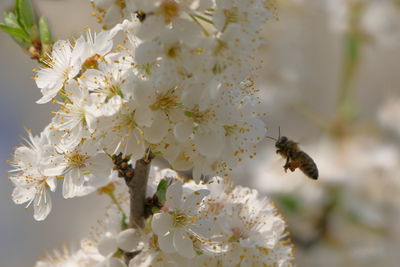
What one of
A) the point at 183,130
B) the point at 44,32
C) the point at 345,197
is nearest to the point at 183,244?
the point at 183,130

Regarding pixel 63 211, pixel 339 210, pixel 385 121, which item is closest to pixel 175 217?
pixel 339 210

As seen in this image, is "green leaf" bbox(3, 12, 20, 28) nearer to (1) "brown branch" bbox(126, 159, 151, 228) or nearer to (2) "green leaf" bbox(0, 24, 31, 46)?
(2) "green leaf" bbox(0, 24, 31, 46)

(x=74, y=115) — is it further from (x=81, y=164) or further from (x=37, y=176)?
(x=37, y=176)

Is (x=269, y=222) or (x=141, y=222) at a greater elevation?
(x=269, y=222)

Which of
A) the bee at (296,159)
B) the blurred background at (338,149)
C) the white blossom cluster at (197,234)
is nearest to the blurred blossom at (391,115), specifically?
the blurred background at (338,149)

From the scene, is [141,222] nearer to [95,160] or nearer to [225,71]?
[95,160]
